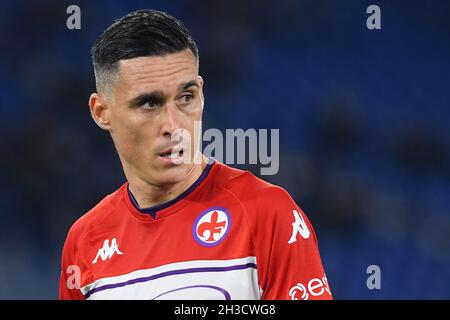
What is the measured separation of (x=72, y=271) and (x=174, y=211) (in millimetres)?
543

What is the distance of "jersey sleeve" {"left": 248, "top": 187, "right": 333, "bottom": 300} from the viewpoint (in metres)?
2.82

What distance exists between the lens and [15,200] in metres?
5.70

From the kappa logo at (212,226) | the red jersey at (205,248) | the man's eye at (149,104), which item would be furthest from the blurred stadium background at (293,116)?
the man's eye at (149,104)

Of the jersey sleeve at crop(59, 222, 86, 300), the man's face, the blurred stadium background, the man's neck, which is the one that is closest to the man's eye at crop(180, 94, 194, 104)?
the man's face

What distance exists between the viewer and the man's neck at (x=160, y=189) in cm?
320

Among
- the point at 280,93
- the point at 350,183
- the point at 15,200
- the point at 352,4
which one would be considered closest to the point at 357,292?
the point at 350,183

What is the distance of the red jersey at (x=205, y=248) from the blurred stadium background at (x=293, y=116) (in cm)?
233

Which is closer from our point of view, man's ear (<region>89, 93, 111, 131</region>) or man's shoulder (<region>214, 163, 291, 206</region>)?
man's shoulder (<region>214, 163, 291, 206</region>)

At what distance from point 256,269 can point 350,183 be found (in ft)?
9.09

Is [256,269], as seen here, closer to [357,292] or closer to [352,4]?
[357,292]

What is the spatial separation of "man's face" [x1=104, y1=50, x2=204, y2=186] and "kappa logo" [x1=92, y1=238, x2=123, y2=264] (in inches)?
12.4

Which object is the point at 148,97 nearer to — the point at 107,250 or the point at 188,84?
the point at 188,84

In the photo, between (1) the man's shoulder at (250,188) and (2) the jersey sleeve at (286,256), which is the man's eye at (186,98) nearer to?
(1) the man's shoulder at (250,188)

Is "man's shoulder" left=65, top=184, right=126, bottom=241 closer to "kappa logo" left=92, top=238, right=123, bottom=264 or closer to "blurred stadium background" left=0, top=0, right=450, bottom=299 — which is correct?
"kappa logo" left=92, top=238, right=123, bottom=264
